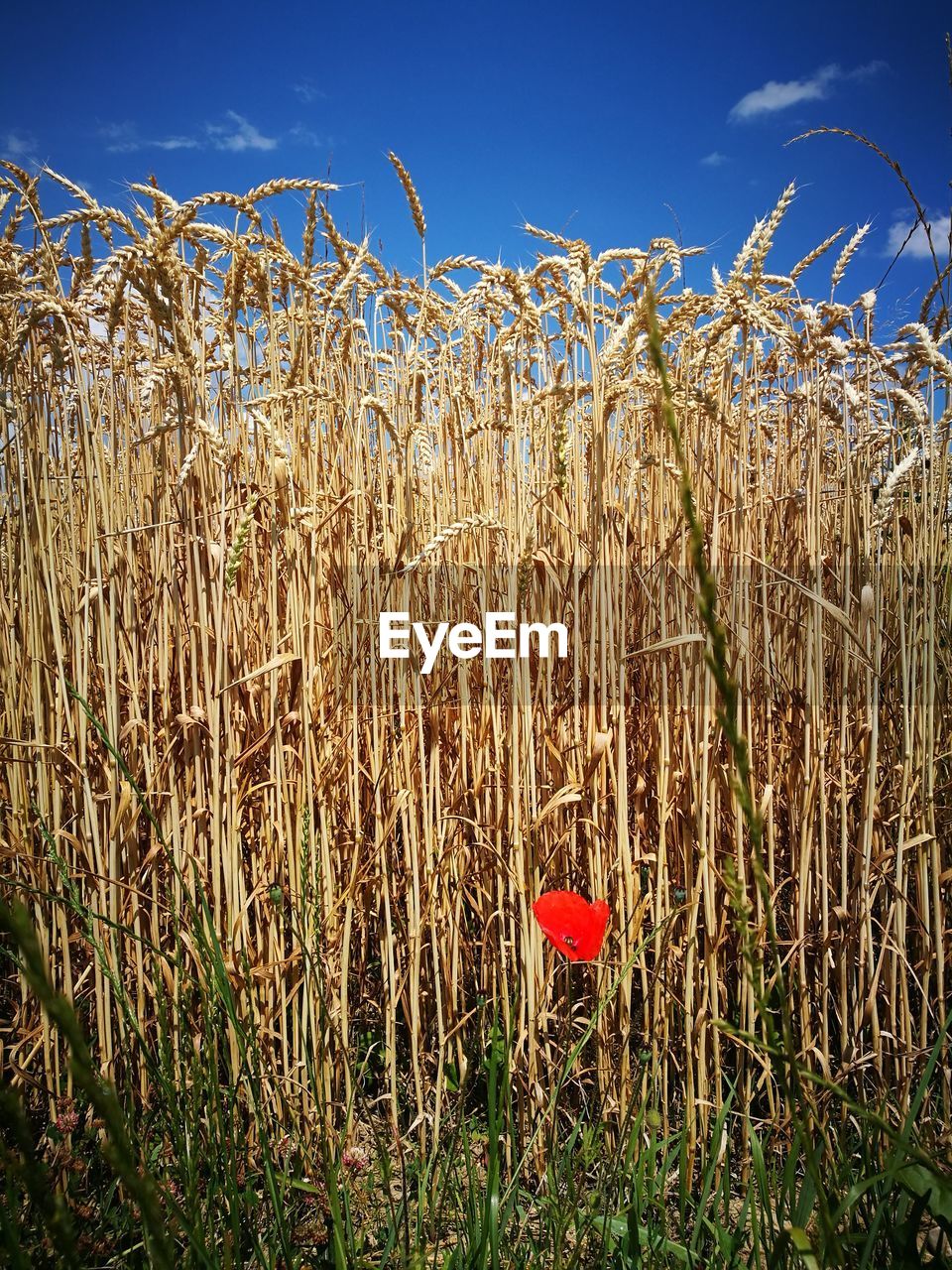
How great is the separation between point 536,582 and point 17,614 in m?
1.07

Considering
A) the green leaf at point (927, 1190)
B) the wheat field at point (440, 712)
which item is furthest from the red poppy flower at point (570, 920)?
the green leaf at point (927, 1190)

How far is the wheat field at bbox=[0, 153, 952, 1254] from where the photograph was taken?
128 centimetres

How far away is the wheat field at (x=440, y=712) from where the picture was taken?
1277 millimetres

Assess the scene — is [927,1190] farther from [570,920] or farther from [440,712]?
[440,712]

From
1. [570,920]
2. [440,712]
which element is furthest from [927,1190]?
[440,712]

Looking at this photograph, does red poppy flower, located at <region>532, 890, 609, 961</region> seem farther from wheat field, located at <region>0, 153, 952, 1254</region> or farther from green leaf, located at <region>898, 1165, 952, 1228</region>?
green leaf, located at <region>898, 1165, 952, 1228</region>

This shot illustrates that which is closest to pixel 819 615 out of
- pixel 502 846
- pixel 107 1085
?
pixel 502 846

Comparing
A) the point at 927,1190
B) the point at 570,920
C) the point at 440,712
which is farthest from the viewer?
the point at 440,712

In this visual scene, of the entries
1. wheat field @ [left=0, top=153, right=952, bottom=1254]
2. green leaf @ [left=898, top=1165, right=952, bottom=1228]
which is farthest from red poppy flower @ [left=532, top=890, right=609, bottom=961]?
green leaf @ [left=898, top=1165, right=952, bottom=1228]

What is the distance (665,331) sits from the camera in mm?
1354

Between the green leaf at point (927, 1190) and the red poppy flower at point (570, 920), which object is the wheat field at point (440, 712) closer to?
the red poppy flower at point (570, 920)

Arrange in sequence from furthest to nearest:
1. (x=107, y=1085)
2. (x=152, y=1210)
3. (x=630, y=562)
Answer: (x=630, y=562), (x=107, y=1085), (x=152, y=1210)

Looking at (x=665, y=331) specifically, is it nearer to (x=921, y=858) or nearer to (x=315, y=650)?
(x=315, y=650)

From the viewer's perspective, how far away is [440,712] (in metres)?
1.53
